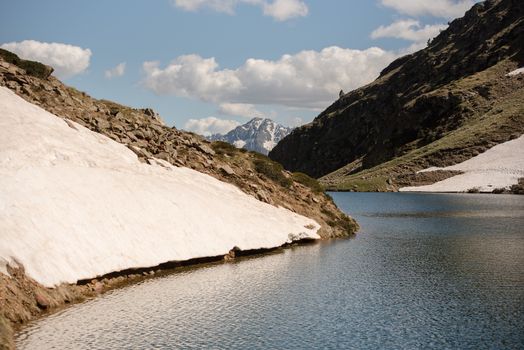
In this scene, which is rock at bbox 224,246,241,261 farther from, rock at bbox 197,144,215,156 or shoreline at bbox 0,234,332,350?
rock at bbox 197,144,215,156

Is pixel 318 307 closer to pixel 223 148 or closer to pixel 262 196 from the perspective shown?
pixel 262 196

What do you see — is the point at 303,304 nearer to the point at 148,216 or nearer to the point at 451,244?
the point at 148,216

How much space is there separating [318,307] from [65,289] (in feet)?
47.5

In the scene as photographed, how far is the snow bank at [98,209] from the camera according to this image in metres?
32.6

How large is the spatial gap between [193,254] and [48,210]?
40.4 feet

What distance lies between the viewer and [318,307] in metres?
31.6

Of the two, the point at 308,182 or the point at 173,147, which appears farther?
the point at 308,182

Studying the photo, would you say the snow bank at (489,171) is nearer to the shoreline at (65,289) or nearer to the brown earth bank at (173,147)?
the brown earth bank at (173,147)

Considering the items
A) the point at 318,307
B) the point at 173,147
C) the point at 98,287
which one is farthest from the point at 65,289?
the point at 173,147

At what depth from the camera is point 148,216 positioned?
140 ft

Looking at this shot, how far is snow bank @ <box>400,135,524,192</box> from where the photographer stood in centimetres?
16738

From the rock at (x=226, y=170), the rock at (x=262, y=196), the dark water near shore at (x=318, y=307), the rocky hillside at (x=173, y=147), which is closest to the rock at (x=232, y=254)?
the dark water near shore at (x=318, y=307)

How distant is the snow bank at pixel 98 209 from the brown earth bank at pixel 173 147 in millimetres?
2865

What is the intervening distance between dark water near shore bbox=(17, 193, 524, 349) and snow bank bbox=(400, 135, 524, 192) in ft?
403
